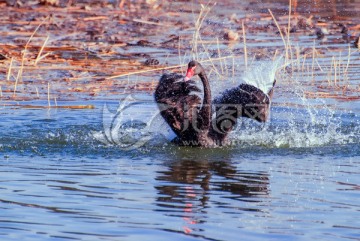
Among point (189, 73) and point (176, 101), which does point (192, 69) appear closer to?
point (189, 73)

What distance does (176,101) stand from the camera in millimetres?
9195

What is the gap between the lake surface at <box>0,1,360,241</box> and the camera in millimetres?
6160

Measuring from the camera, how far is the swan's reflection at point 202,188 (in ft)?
21.7

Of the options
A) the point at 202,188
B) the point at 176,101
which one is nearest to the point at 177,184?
the point at 202,188

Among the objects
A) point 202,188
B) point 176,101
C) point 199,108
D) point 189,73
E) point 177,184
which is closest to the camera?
point 202,188

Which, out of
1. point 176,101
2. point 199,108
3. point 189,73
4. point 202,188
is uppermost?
point 189,73

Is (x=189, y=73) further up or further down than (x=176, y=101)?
further up

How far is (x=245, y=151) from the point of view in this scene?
Result: 9094mm

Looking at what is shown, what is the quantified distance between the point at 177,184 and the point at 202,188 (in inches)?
11.1

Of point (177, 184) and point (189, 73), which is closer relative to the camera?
point (177, 184)

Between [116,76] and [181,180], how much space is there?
5.31 m

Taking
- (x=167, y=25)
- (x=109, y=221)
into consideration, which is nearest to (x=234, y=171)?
(x=109, y=221)

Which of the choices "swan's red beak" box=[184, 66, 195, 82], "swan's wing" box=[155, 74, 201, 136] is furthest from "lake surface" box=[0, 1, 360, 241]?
"swan's red beak" box=[184, 66, 195, 82]

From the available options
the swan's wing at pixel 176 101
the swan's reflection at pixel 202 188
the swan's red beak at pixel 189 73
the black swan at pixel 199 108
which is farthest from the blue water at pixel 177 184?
the swan's red beak at pixel 189 73
